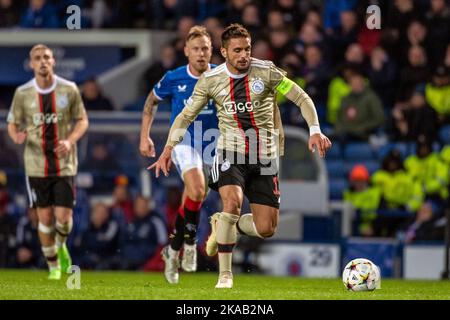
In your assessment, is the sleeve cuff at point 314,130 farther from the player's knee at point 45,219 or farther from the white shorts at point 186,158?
the player's knee at point 45,219

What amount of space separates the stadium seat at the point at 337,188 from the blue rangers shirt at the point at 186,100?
21.3ft

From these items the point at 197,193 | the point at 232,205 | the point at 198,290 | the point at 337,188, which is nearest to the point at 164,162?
the point at 232,205

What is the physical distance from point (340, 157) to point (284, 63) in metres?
1.65

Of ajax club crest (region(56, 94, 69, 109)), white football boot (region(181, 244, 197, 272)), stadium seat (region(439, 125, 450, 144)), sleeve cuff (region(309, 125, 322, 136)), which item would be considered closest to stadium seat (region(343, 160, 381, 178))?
stadium seat (region(439, 125, 450, 144))

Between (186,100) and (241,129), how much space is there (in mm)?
1738

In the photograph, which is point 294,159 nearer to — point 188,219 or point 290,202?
point 290,202

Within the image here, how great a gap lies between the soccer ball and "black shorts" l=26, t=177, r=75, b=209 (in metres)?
3.86

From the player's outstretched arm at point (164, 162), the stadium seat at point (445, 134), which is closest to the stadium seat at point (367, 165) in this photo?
the stadium seat at point (445, 134)

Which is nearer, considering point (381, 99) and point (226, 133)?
point (226, 133)

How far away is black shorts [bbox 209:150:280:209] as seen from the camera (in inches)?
448

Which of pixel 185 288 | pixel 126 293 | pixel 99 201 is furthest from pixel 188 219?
pixel 99 201

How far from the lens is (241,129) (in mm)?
11469

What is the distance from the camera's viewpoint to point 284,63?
1994cm

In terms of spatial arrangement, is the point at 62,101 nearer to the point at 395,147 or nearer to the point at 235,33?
the point at 235,33
